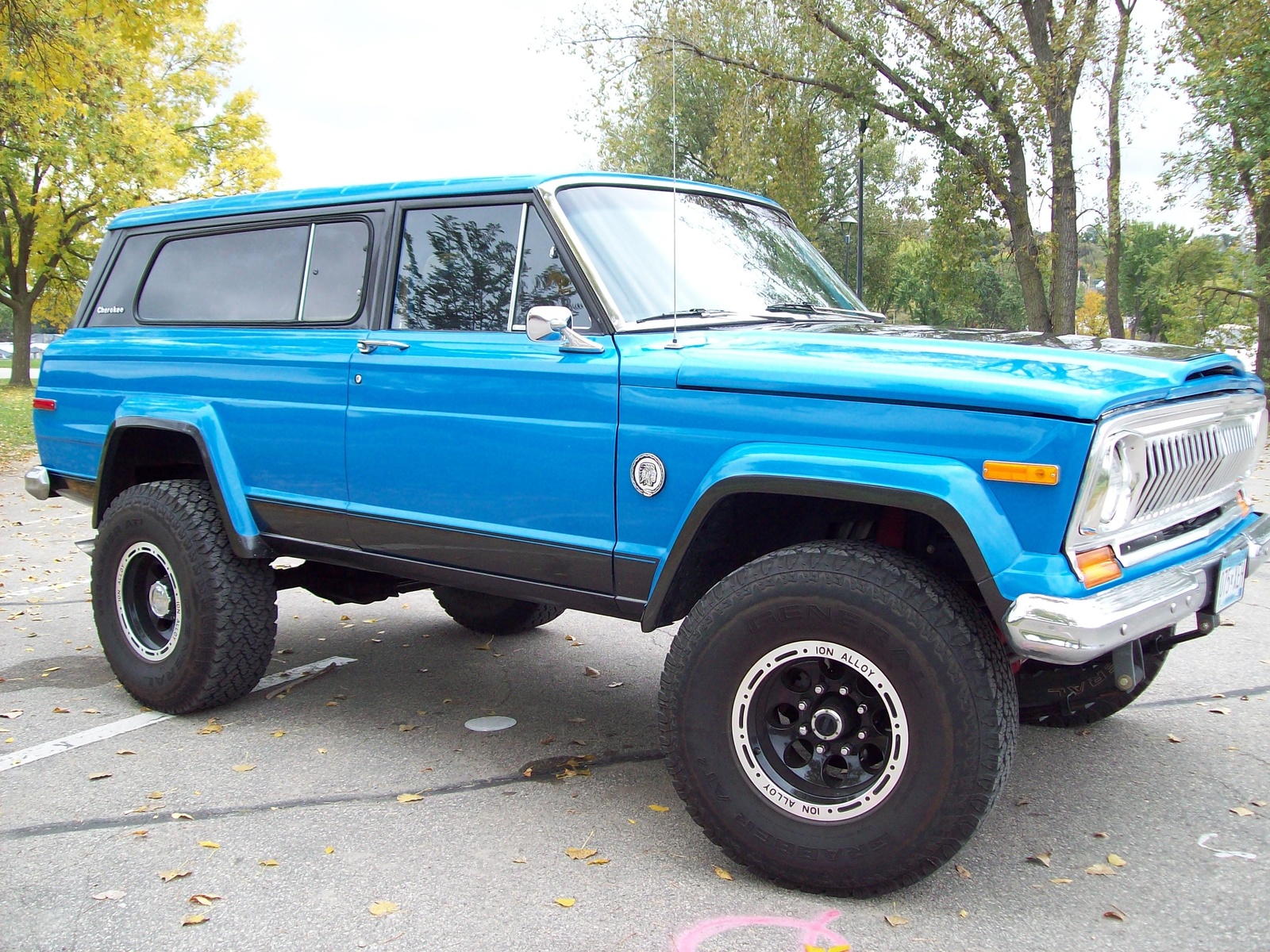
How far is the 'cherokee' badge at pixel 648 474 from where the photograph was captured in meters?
3.19

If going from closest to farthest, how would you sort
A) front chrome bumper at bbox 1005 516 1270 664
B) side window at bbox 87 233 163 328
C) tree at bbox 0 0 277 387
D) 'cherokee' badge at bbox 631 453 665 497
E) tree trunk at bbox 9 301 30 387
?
front chrome bumper at bbox 1005 516 1270 664
'cherokee' badge at bbox 631 453 665 497
side window at bbox 87 233 163 328
tree at bbox 0 0 277 387
tree trunk at bbox 9 301 30 387

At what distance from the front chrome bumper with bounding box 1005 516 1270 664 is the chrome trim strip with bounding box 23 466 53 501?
450 cm

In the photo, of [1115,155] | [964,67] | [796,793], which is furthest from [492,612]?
[1115,155]

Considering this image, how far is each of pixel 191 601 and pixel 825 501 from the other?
268 centimetres

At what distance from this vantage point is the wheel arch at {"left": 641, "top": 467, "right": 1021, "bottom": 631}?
266 cm

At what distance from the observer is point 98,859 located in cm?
321

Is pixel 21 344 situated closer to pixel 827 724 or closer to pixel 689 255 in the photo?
pixel 689 255

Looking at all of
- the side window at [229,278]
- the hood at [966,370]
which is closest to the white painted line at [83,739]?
the side window at [229,278]

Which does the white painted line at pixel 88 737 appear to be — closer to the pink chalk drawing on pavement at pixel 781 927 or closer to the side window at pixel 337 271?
the side window at pixel 337 271

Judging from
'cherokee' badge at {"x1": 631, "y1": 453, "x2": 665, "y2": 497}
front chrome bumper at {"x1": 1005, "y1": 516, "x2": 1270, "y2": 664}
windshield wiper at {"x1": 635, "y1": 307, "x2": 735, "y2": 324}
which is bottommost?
front chrome bumper at {"x1": 1005, "y1": 516, "x2": 1270, "y2": 664}

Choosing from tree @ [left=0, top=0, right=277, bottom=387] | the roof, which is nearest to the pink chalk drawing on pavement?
the roof

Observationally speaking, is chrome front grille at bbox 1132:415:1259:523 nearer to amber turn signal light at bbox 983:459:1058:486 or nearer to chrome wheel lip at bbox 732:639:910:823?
amber turn signal light at bbox 983:459:1058:486

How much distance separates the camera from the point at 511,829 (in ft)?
11.3

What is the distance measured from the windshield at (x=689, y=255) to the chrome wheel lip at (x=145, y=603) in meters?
2.35
